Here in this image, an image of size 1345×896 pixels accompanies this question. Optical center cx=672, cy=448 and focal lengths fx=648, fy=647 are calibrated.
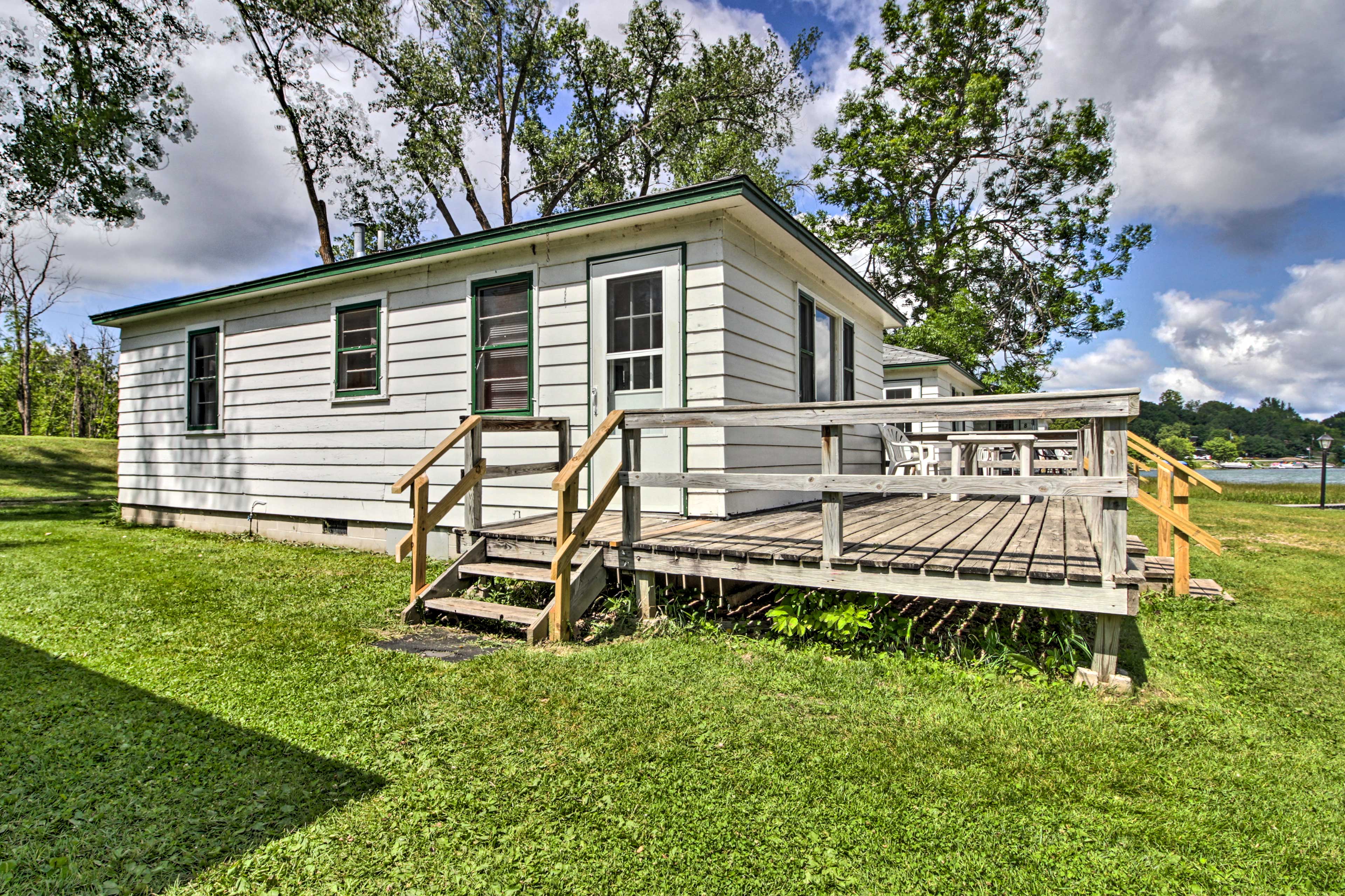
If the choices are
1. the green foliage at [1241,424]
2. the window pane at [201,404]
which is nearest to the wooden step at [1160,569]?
the window pane at [201,404]

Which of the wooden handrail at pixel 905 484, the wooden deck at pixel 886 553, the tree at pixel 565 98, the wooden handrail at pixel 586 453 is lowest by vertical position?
the wooden deck at pixel 886 553

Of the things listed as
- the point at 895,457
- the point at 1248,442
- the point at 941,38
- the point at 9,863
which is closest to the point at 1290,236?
the point at 1248,442

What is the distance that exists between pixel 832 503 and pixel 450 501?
2.65 m

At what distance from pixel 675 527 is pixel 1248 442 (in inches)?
2735

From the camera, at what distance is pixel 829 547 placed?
373 centimetres

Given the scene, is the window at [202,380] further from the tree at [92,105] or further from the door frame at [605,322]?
the tree at [92,105]

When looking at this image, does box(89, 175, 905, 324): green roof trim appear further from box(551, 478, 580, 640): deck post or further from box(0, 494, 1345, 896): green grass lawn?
box(0, 494, 1345, 896): green grass lawn

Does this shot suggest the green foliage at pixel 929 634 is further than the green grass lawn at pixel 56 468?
No

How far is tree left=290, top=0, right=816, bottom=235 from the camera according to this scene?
16.5m

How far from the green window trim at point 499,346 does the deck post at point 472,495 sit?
1.47 meters

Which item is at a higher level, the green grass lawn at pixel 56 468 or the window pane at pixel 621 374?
the window pane at pixel 621 374

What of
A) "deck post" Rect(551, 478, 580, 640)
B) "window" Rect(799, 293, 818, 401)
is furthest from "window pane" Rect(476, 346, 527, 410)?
"window" Rect(799, 293, 818, 401)

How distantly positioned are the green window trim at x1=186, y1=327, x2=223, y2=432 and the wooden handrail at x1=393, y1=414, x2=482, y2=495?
6.05 metres

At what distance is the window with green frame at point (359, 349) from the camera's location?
7340mm
